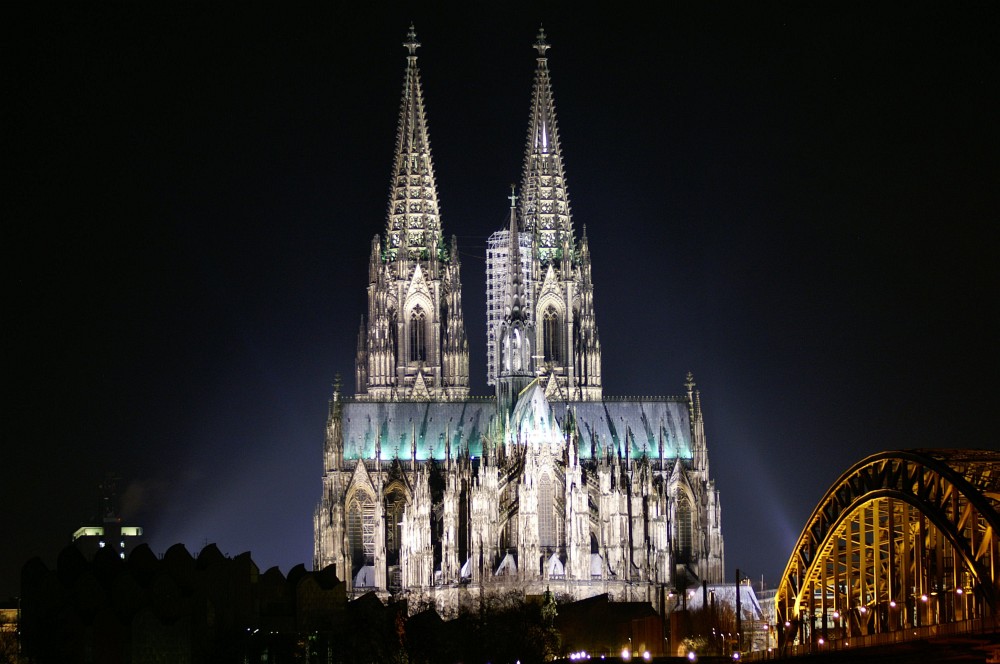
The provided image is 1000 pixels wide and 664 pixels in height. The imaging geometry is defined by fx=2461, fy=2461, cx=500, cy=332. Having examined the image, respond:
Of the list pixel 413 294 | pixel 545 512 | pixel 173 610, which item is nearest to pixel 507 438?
pixel 545 512

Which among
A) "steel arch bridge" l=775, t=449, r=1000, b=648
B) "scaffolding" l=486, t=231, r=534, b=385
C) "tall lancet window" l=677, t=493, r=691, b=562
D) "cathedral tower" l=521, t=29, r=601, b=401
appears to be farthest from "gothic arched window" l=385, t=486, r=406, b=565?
"steel arch bridge" l=775, t=449, r=1000, b=648

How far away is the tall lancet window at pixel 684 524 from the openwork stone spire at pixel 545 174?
22177mm

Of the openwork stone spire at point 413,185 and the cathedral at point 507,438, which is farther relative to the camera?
the openwork stone spire at point 413,185

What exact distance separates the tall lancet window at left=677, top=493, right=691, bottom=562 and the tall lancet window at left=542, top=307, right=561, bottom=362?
1571 cm

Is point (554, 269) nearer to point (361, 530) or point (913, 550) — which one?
point (361, 530)

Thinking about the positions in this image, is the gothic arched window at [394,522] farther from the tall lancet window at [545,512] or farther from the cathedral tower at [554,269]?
the cathedral tower at [554,269]

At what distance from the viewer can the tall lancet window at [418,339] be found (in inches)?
6442

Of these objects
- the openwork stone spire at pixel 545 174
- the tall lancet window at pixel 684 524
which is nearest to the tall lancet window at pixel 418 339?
the openwork stone spire at pixel 545 174

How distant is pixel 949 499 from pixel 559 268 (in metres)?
80.3

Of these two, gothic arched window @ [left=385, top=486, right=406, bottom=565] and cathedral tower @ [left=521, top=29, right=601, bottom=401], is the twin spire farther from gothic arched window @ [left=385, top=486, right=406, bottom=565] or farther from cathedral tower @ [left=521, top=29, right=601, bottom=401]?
gothic arched window @ [left=385, top=486, right=406, bottom=565]

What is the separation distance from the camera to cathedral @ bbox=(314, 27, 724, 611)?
143 m

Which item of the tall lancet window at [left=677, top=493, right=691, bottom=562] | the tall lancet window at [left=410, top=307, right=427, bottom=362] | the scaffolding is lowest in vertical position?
the tall lancet window at [left=677, top=493, right=691, bottom=562]

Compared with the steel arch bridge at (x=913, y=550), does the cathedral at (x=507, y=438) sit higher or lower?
higher

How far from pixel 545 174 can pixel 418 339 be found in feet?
47.5
